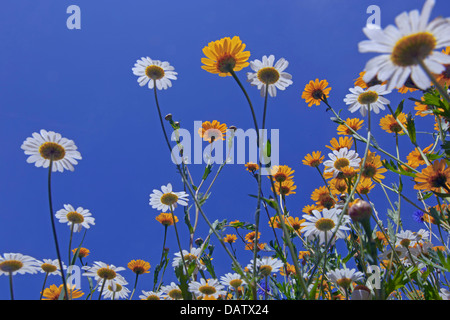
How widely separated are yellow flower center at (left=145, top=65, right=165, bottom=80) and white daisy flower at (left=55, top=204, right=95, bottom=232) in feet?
2.89

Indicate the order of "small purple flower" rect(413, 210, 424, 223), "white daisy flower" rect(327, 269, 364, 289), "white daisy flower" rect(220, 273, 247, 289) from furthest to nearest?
"small purple flower" rect(413, 210, 424, 223) < "white daisy flower" rect(220, 273, 247, 289) < "white daisy flower" rect(327, 269, 364, 289)

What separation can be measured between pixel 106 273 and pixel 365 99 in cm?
170

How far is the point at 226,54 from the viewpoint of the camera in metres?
1.48

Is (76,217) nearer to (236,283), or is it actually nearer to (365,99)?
(236,283)

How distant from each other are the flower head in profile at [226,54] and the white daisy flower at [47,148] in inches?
27.7

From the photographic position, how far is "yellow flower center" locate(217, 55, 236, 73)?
4.86 feet

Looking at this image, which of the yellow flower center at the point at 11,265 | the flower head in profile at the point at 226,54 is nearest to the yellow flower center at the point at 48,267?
the yellow flower center at the point at 11,265

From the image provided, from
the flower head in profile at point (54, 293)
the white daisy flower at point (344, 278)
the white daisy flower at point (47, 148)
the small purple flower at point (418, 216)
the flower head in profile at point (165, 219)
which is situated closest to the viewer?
the white daisy flower at point (47, 148)

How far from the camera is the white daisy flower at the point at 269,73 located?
5.25 feet

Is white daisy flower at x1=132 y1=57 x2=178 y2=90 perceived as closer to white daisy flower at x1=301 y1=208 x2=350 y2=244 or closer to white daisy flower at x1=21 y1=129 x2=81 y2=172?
white daisy flower at x1=21 y1=129 x2=81 y2=172

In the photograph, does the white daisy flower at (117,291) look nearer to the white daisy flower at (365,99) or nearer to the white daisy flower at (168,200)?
the white daisy flower at (168,200)

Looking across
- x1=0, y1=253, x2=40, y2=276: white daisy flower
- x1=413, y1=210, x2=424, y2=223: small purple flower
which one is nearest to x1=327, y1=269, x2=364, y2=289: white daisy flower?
x1=0, y1=253, x2=40, y2=276: white daisy flower

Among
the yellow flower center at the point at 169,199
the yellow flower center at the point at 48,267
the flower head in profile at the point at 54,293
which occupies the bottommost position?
the flower head in profile at the point at 54,293

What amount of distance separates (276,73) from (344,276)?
3.31ft
